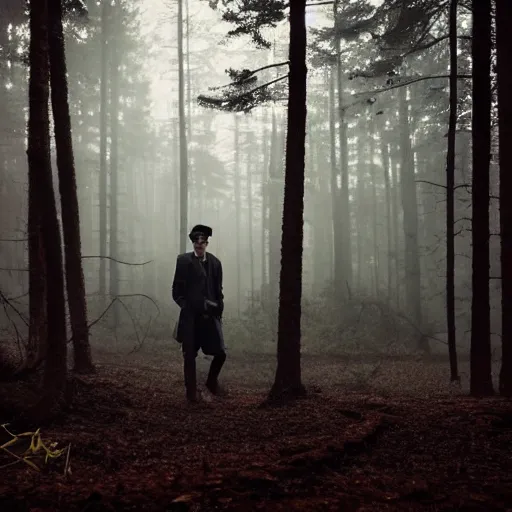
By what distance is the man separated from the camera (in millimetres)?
7043

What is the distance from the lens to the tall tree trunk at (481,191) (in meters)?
7.95


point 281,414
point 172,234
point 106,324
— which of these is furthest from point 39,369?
point 172,234

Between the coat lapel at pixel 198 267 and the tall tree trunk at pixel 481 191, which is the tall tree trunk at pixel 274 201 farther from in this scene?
the coat lapel at pixel 198 267

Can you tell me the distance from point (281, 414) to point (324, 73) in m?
25.8

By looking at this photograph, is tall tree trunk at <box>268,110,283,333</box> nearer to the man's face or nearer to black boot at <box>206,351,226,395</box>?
black boot at <box>206,351,226,395</box>

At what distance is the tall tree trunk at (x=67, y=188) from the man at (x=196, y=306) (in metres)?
2.53

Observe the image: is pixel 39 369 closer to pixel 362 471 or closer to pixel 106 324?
pixel 362 471

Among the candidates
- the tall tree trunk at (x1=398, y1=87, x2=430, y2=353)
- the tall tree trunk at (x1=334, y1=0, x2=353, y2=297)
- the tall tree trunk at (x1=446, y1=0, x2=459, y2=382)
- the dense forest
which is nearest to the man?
the dense forest

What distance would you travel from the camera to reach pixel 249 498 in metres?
3.15

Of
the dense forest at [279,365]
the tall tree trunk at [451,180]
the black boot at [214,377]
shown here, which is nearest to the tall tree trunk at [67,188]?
the dense forest at [279,365]

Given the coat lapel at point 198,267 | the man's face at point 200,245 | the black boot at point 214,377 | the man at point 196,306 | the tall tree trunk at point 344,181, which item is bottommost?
the black boot at point 214,377

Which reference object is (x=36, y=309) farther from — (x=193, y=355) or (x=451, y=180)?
(x=451, y=180)

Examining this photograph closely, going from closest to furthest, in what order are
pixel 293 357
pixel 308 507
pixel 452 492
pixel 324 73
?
1. pixel 308 507
2. pixel 452 492
3. pixel 293 357
4. pixel 324 73

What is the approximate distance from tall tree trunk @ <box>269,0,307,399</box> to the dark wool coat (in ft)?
3.53
